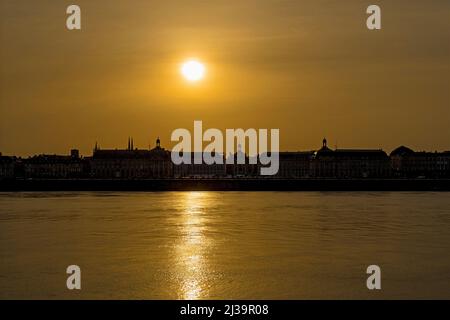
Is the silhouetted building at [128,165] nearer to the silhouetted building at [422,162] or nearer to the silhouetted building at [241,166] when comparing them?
the silhouetted building at [241,166]

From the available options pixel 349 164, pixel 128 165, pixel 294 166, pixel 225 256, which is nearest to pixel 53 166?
pixel 128 165

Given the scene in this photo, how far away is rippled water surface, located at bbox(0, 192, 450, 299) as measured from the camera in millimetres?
18869

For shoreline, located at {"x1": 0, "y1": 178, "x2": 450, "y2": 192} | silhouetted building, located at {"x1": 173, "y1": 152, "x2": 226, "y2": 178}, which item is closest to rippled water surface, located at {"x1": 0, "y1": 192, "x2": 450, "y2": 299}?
shoreline, located at {"x1": 0, "y1": 178, "x2": 450, "y2": 192}

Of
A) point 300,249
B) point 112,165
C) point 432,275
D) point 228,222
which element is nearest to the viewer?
point 432,275

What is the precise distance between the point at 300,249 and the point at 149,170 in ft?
439

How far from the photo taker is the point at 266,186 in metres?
99.9

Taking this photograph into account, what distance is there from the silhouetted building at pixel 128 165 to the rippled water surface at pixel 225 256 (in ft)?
381

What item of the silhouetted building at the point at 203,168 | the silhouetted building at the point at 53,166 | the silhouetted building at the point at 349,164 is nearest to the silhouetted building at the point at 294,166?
the silhouetted building at the point at 349,164

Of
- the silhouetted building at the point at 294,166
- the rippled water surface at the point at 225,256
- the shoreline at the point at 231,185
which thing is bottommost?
the rippled water surface at the point at 225,256

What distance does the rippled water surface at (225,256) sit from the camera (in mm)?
18869

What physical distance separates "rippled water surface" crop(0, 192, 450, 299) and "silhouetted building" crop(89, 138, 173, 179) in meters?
116

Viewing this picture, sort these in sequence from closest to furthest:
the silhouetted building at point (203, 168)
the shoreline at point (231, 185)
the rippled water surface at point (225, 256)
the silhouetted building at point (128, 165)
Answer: the rippled water surface at point (225, 256) → the shoreline at point (231, 185) → the silhouetted building at point (128, 165) → the silhouetted building at point (203, 168)
